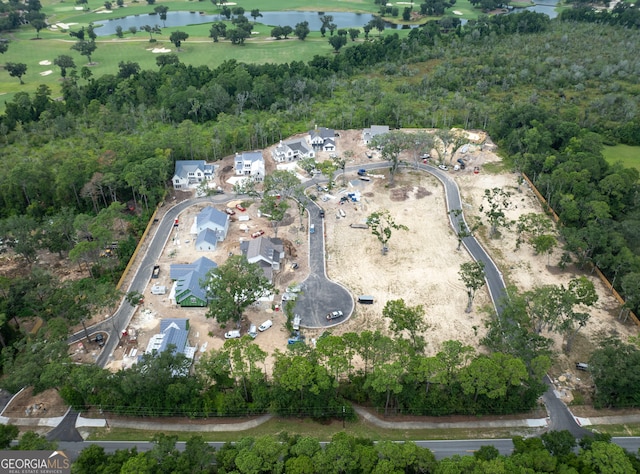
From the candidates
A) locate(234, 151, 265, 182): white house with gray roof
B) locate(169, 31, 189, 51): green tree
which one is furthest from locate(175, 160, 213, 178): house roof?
locate(169, 31, 189, 51): green tree

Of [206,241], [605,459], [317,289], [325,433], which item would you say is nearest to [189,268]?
[206,241]

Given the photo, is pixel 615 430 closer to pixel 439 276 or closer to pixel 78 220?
pixel 439 276

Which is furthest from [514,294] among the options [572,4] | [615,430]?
[572,4]

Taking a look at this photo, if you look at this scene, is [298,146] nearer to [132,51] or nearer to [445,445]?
[445,445]

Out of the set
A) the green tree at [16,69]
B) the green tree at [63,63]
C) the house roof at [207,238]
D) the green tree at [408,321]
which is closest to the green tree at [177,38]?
the green tree at [63,63]

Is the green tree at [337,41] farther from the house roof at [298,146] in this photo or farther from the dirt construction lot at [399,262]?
the dirt construction lot at [399,262]
